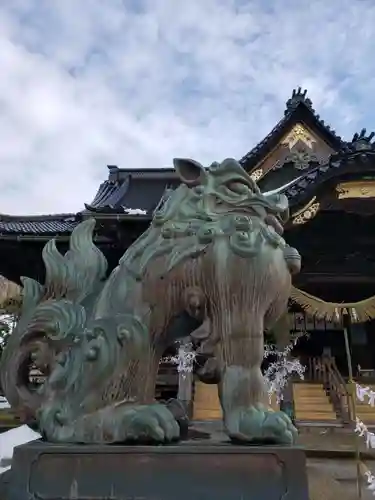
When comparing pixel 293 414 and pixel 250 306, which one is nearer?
pixel 250 306

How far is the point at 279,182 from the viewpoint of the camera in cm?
1270

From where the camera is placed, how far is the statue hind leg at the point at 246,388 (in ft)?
5.86

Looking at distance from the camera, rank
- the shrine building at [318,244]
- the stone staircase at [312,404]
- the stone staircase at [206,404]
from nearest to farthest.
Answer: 1. the stone staircase at [206,404]
2. the stone staircase at [312,404]
3. the shrine building at [318,244]

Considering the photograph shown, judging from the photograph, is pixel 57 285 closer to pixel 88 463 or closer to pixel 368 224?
pixel 88 463

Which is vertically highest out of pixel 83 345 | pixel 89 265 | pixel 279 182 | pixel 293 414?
pixel 279 182

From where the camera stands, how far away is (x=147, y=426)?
1.79 meters

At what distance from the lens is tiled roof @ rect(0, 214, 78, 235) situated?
9039 millimetres

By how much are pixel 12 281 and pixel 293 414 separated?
6.55m

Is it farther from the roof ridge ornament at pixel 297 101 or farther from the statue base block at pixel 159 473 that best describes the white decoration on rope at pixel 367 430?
the roof ridge ornament at pixel 297 101

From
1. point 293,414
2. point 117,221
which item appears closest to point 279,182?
point 117,221

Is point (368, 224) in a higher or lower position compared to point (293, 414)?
higher

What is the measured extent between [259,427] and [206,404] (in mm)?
6094

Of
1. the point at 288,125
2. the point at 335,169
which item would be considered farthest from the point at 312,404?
the point at 288,125

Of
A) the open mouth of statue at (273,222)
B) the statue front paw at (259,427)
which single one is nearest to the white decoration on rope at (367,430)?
the statue front paw at (259,427)
